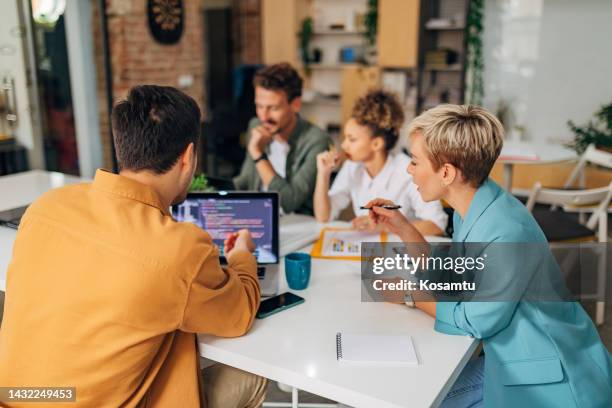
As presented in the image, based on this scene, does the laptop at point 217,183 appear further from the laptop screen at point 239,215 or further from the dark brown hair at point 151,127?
the dark brown hair at point 151,127

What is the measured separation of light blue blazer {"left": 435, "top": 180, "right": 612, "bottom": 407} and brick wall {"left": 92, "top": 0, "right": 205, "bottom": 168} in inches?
160

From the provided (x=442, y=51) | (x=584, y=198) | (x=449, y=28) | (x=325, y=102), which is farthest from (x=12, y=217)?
(x=325, y=102)

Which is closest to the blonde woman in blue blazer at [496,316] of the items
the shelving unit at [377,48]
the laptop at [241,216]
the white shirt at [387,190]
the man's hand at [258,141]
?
the laptop at [241,216]

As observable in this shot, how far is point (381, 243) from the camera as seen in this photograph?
2.16 metres

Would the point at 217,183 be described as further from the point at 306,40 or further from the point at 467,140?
the point at 306,40

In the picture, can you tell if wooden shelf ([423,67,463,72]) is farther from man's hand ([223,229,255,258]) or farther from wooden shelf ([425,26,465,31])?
man's hand ([223,229,255,258])

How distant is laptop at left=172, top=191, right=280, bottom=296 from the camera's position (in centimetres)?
193

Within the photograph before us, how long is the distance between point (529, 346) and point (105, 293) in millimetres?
973

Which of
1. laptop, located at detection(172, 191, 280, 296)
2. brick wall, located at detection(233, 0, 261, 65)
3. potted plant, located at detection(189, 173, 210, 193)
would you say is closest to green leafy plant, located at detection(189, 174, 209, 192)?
potted plant, located at detection(189, 173, 210, 193)

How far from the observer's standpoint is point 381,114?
2.48m

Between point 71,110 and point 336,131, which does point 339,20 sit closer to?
point 336,131

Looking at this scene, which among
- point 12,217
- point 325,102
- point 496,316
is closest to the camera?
point 496,316

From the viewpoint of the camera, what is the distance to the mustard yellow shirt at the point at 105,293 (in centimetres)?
117

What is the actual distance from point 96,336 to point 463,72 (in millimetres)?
5629
